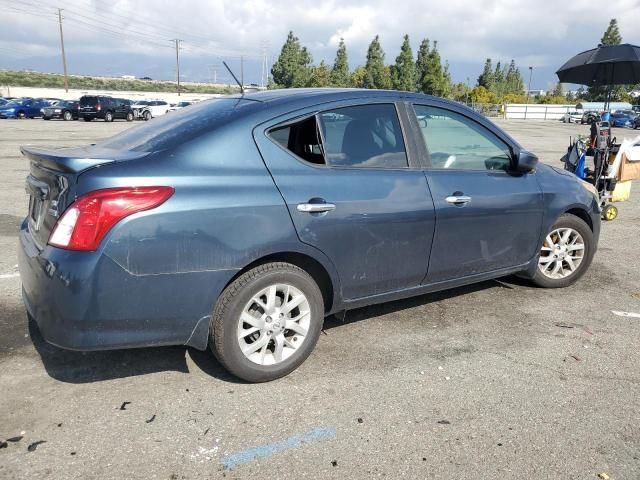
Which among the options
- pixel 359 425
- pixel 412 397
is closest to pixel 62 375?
pixel 359 425

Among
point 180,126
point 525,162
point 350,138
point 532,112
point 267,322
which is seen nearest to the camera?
point 267,322

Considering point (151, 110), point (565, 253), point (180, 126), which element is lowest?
point (565, 253)

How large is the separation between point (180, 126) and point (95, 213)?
0.89 meters

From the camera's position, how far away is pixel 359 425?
9.50 ft

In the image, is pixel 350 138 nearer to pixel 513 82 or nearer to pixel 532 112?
pixel 532 112

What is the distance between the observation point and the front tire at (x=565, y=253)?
4.79m

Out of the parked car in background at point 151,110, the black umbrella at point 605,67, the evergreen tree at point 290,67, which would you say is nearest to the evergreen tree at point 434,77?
the evergreen tree at point 290,67

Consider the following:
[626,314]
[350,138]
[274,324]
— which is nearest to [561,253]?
[626,314]

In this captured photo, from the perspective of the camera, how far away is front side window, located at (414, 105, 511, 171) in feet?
13.0

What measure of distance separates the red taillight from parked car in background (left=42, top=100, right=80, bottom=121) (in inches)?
1417

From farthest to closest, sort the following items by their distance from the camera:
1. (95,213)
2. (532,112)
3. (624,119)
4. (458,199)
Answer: (532,112) → (624,119) → (458,199) → (95,213)

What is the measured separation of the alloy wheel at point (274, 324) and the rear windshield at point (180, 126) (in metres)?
0.99

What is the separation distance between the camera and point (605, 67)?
31.8 ft

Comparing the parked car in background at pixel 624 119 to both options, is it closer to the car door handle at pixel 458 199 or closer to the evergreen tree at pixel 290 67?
the evergreen tree at pixel 290 67
